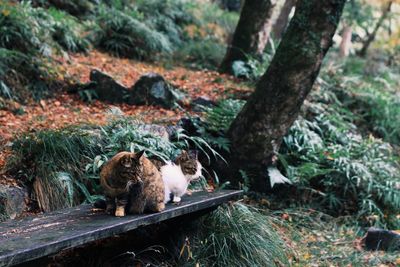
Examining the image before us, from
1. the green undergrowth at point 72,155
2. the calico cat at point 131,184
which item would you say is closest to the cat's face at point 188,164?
the calico cat at point 131,184

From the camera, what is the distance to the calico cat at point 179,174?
448cm

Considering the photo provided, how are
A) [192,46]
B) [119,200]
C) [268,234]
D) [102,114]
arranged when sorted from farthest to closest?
[192,46] → [102,114] → [268,234] → [119,200]

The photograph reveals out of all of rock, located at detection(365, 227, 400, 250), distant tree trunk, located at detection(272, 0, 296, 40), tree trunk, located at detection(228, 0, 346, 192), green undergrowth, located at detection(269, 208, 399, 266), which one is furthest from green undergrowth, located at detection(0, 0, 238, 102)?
rock, located at detection(365, 227, 400, 250)

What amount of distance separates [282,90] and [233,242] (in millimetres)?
2722

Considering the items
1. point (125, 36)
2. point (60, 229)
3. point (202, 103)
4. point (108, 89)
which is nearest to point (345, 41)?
point (125, 36)

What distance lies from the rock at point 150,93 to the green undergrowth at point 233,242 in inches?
135

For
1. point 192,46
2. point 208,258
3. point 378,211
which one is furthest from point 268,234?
point 192,46

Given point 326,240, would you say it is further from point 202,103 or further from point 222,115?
point 202,103

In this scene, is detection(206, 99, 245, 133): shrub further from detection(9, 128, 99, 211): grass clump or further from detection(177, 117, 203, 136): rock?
detection(9, 128, 99, 211): grass clump

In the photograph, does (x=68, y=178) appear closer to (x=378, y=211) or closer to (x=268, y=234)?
(x=268, y=234)

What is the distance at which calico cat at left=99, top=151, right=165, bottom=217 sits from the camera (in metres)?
3.72

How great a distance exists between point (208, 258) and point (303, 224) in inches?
101

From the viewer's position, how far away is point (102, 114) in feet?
25.0

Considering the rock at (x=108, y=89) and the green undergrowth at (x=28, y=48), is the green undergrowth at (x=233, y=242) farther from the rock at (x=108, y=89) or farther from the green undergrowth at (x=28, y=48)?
the green undergrowth at (x=28, y=48)
